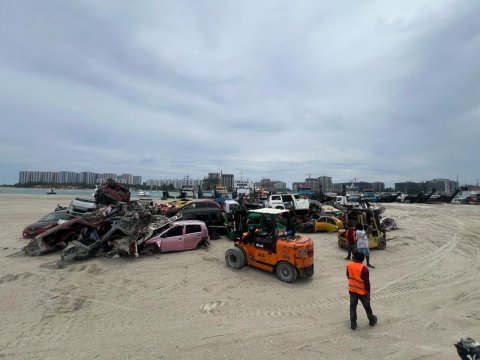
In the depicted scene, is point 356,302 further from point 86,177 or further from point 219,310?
point 86,177

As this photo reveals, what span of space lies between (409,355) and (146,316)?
5.52 metres

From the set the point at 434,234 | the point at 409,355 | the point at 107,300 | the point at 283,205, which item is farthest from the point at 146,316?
the point at 434,234

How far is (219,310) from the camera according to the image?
6.64 m

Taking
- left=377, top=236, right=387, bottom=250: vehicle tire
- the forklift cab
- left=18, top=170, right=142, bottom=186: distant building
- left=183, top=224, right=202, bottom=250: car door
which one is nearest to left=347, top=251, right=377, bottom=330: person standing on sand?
the forklift cab

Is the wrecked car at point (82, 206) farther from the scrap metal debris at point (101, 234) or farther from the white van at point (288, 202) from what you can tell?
the white van at point (288, 202)

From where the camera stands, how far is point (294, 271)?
829cm

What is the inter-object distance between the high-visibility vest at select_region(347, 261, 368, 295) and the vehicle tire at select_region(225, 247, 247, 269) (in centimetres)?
469

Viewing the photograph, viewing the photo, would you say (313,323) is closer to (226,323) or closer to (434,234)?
(226,323)

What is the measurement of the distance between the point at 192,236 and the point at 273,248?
527cm

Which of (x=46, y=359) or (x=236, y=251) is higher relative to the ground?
(x=236, y=251)

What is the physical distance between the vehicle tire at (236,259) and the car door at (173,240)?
3301 mm

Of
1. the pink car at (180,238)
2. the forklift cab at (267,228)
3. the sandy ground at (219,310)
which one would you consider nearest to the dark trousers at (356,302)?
the sandy ground at (219,310)

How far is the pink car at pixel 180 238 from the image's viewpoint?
12117 mm

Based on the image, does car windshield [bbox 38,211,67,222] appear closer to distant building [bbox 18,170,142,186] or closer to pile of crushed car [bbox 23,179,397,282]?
pile of crushed car [bbox 23,179,397,282]
